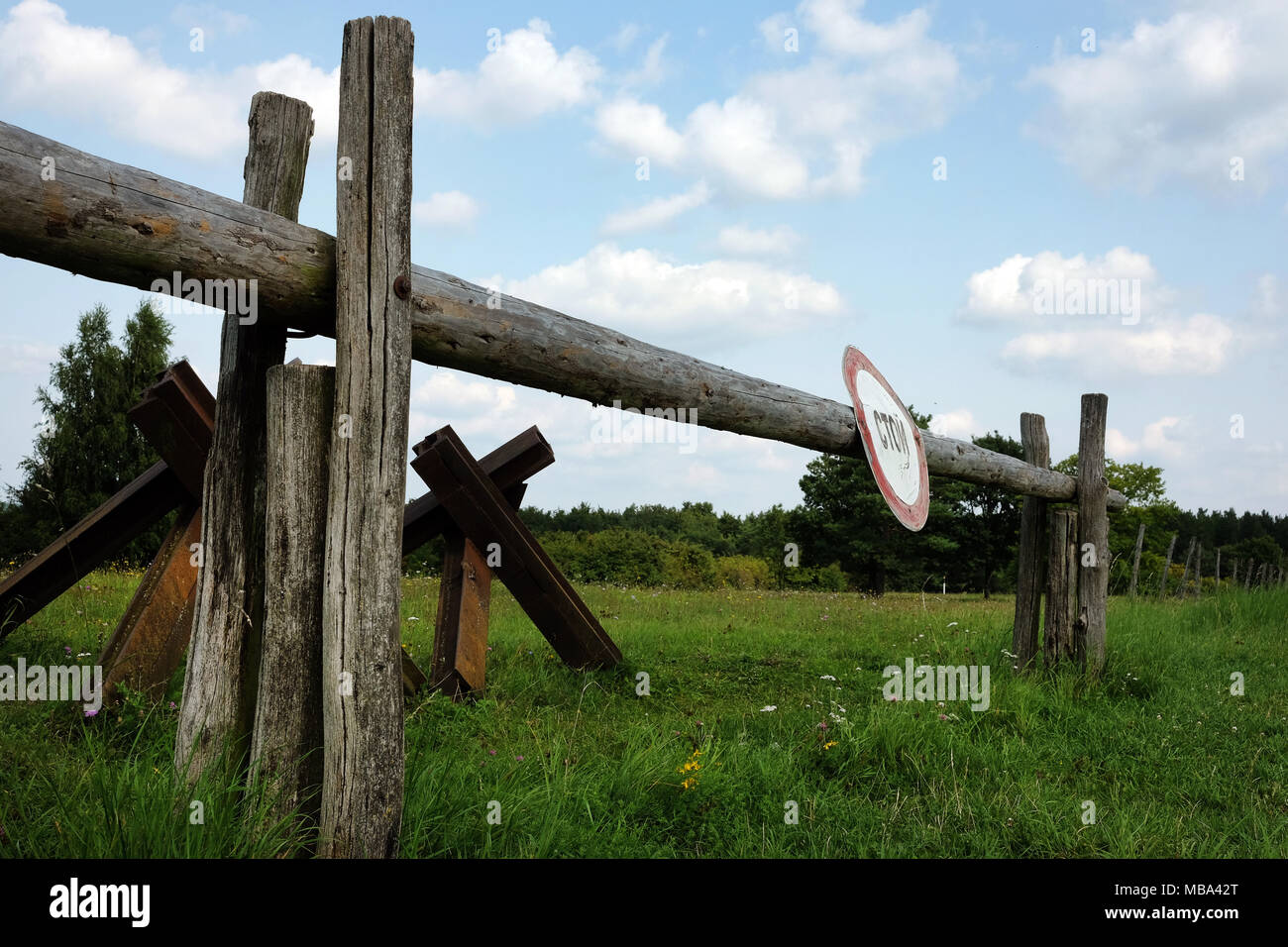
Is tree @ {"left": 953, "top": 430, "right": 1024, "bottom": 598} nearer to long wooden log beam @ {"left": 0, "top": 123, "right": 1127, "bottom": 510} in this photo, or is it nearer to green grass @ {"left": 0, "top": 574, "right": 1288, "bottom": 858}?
green grass @ {"left": 0, "top": 574, "right": 1288, "bottom": 858}

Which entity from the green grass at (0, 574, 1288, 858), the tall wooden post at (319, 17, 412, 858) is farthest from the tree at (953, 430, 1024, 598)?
the tall wooden post at (319, 17, 412, 858)

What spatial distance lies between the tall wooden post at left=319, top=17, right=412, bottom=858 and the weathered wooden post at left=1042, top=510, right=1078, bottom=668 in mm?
5738

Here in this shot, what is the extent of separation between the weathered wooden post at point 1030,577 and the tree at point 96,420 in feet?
60.5

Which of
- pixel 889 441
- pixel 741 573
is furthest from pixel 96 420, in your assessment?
pixel 889 441

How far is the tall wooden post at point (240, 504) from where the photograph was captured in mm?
2947

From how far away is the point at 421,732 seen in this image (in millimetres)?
4344

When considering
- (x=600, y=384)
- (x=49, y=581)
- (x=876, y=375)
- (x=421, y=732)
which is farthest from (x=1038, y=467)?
(x=49, y=581)

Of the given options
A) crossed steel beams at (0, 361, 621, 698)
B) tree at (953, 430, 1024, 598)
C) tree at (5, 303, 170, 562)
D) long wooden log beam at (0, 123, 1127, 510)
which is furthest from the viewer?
tree at (953, 430, 1024, 598)

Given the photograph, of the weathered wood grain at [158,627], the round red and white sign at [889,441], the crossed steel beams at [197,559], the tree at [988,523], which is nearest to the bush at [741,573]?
the tree at [988,523]

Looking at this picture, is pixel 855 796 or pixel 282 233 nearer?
pixel 282 233

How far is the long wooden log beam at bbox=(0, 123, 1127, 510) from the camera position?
2359mm

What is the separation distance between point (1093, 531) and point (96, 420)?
70.3 feet
